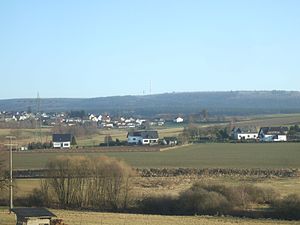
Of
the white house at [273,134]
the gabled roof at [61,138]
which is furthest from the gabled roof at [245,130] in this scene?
the gabled roof at [61,138]

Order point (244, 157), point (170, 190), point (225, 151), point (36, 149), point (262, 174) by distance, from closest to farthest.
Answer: point (170, 190), point (262, 174), point (244, 157), point (225, 151), point (36, 149)

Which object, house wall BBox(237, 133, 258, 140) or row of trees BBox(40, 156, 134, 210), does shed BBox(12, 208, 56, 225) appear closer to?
row of trees BBox(40, 156, 134, 210)

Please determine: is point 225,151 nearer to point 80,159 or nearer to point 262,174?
point 262,174

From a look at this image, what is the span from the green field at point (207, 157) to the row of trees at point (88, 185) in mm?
11724

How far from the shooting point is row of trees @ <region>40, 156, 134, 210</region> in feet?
122

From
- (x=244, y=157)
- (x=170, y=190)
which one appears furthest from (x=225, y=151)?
(x=170, y=190)

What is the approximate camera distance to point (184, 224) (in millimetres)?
26844

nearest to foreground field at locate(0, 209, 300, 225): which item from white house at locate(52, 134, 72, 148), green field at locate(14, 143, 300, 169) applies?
green field at locate(14, 143, 300, 169)

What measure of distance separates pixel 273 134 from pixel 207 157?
34.7 metres

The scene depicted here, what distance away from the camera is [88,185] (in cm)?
3769

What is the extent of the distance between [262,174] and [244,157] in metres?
12.4

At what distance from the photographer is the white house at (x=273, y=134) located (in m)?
92.6

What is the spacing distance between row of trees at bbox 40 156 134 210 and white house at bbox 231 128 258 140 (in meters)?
59.1

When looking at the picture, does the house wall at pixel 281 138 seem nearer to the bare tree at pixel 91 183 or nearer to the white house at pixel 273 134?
the white house at pixel 273 134
